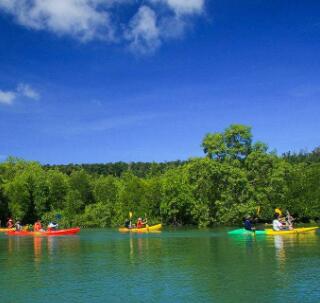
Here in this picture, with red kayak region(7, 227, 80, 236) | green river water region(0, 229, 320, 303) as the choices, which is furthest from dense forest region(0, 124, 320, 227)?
green river water region(0, 229, 320, 303)

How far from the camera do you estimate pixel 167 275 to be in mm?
21188

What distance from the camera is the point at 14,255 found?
31.9 m

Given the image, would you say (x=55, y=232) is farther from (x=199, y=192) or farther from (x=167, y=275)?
(x=167, y=275)

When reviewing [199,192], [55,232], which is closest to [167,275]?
[55,232]

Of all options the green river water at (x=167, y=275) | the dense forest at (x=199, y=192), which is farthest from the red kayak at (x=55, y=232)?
the green river water at (x=167, y=275)

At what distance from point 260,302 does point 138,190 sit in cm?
6492

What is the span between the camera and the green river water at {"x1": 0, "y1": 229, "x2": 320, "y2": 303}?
17156mm

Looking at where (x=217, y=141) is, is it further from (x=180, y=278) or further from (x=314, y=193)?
(x=180, y=278)

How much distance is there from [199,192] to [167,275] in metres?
44.8

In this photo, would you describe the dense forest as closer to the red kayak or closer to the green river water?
the red kayak

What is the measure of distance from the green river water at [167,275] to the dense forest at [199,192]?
31.0 metres

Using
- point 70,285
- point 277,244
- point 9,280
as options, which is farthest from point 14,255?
point 277,244

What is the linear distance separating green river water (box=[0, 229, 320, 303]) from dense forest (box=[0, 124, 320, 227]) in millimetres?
31037

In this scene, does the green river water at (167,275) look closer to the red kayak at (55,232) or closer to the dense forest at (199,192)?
the red kayak at (55,232)
